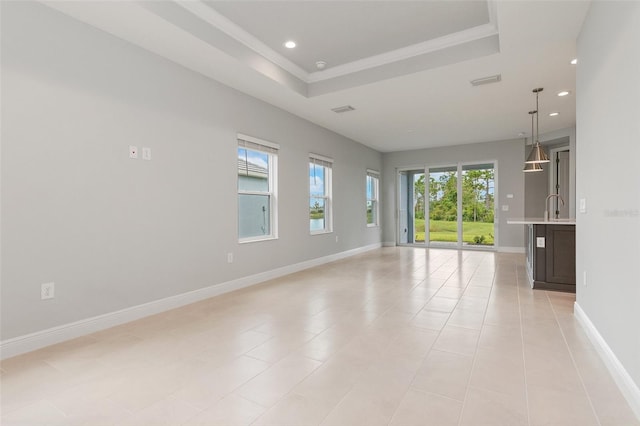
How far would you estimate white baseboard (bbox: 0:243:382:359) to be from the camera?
2.48 m

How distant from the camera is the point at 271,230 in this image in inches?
204

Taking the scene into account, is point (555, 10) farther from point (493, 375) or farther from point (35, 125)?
point (35, 125)

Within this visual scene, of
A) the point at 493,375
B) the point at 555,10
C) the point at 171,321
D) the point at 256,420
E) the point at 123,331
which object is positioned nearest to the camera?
the point at 256,420

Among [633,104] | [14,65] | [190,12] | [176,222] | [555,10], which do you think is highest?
[190,12]

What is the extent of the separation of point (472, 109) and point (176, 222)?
486 cm

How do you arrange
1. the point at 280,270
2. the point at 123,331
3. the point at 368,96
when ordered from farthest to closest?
the point at 280,270
the point at 368,96
the point at 123,331

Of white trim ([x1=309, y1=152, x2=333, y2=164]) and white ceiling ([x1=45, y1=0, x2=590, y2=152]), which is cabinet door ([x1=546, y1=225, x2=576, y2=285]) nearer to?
white ceiling ([x1=45, y1=0, x2=590, y2=152])

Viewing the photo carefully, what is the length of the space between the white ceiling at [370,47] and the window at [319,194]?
112 cm

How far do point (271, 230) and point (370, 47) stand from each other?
293 centimetres

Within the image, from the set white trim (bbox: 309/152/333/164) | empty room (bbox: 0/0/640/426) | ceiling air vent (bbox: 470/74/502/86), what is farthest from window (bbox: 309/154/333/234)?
ceiling air vent (bbox: 470/74/502/86)

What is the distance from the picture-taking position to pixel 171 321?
317 cm

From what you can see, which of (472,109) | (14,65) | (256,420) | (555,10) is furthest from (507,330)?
(14,65)

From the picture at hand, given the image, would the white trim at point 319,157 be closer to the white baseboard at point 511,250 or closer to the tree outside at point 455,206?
the tree outside at point 455,206

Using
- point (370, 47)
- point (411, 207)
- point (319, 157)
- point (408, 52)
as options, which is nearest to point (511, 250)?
point (411, 207)
